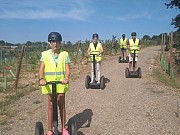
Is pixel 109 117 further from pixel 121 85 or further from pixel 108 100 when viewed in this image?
pixel 121 85

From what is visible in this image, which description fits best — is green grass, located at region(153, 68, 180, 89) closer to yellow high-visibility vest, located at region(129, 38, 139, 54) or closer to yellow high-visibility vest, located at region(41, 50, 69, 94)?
yellow high-visibility vest, located at region(129, 38, 139, 54)

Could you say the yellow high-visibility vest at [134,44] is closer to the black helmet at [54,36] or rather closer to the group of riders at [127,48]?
the group of riders at [127,48]

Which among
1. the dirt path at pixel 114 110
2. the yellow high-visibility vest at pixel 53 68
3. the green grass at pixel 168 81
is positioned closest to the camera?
the yellow high-visibility vest at pixel 53 68

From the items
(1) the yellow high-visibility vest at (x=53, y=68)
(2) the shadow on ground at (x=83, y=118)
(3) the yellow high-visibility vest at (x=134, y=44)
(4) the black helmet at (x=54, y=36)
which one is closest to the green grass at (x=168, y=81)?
(3) the yellow high-visibility vest at (x=134, y=44)

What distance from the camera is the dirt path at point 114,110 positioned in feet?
19.7

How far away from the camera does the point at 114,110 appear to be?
7383 mm

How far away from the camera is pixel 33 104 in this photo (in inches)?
332

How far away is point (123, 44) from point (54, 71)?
14353mm

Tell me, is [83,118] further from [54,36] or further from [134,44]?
[134,44]

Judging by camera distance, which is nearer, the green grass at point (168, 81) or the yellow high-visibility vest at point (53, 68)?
the yellow high-visibility vest at point (53, 68)

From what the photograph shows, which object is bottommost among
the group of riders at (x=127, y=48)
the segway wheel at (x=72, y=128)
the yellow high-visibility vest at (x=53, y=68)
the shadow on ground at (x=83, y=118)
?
the shadow on ground at (x=83, y=118)

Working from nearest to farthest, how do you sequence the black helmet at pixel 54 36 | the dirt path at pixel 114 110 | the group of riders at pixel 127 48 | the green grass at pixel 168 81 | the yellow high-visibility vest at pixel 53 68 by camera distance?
the black helmet at pixel 54 36 < the yellow high-visibility vest at pixel 53 68 < the dirt path at pixel 114 110 < the group of riders at pixel 127 48 < the green grass at pixel 168 81

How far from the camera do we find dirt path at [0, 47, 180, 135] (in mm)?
6000

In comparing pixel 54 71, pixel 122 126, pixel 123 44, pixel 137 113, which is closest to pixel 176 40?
pixel 123 44
